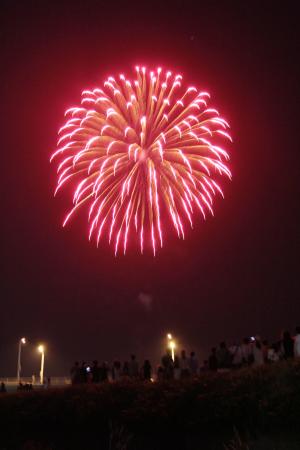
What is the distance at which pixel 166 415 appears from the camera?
17797mm

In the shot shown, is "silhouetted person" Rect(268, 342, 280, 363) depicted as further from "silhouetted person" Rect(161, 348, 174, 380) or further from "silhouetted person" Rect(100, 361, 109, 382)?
"silhouetted person" Rect(100, 361, 109, 382)

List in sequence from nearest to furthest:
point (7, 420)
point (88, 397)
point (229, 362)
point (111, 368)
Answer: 1. point (88, 397)
2. point (7, 420)
3. point (229, 362)
4. point (111, 368)

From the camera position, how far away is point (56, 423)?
20.8 meters

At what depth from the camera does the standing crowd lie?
812 inches

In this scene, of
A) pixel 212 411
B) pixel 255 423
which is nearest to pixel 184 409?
pixel 212 411

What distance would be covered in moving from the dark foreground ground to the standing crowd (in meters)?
1.64

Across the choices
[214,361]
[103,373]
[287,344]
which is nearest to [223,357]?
[214,361]

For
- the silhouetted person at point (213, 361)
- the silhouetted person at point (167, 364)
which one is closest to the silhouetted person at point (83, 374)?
the silhouetted person at point (167, 364)

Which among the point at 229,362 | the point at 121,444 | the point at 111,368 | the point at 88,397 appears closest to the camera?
the point at 121,444

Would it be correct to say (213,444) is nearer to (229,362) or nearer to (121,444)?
(121,444)

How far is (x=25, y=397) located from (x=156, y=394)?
6.07m

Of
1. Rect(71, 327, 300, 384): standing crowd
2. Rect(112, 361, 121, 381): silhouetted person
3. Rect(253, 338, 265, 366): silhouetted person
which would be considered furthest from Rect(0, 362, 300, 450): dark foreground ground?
Rect(112, 361, 121, 381): silhouetted person

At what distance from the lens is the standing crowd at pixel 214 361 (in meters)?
20.6

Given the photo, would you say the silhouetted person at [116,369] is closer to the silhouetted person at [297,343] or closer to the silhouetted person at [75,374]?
the silhouetted person at [75,374]
